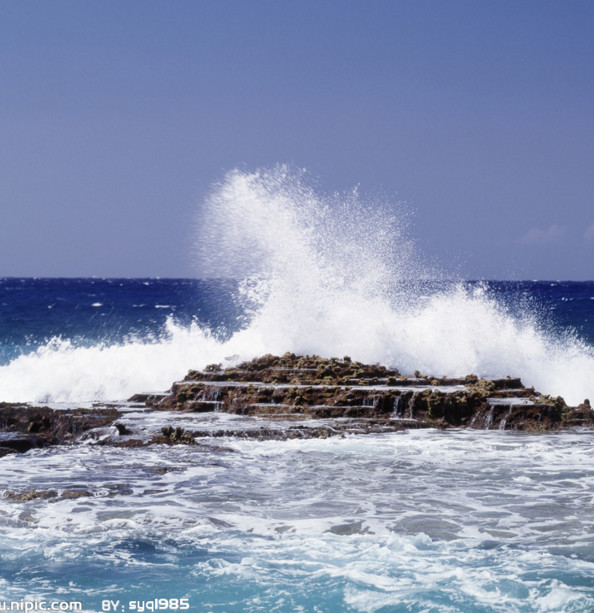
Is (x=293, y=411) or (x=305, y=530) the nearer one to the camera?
(x=305, y=530)

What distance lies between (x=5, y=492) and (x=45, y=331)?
37.7 meters

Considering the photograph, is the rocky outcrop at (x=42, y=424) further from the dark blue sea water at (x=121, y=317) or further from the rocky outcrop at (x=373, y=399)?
the dark blue sea water at (x=121, y=317)

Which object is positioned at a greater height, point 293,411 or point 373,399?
point 373,399

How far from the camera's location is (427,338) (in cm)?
2114

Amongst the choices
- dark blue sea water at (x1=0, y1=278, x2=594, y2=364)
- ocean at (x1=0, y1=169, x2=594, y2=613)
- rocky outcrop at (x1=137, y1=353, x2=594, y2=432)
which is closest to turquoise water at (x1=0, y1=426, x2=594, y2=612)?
ocean at (x1=0, y1=169, x2=594, y2=613)

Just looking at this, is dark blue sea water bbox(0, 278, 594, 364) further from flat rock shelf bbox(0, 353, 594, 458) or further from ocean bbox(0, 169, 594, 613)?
ocean bbox(0, 169, 594, 613)

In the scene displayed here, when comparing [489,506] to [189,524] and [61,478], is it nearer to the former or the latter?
[189,524]

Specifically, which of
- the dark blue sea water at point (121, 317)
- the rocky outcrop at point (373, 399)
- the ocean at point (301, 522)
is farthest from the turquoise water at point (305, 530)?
the dark blue sea water at point (121, 317)

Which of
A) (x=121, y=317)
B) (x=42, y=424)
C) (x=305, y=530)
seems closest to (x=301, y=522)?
(x=305, y=530)

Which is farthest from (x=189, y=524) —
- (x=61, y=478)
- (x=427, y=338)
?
(x=427, y=338)

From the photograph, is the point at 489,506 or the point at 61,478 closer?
the point at 489,506

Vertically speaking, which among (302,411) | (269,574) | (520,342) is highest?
(520,342)

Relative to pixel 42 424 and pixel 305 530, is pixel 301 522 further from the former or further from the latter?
pixel 42 424

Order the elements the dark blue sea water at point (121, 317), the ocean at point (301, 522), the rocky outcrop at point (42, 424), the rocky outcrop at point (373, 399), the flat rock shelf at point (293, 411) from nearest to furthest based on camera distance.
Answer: the ocean at point (301, 522) → the rocky outcrop at point (42, 424) → the flat rock shelf at point (293, 411) → the rocky outcrop at point (373, 399) → the dark blue sea water at point (121, 317)
